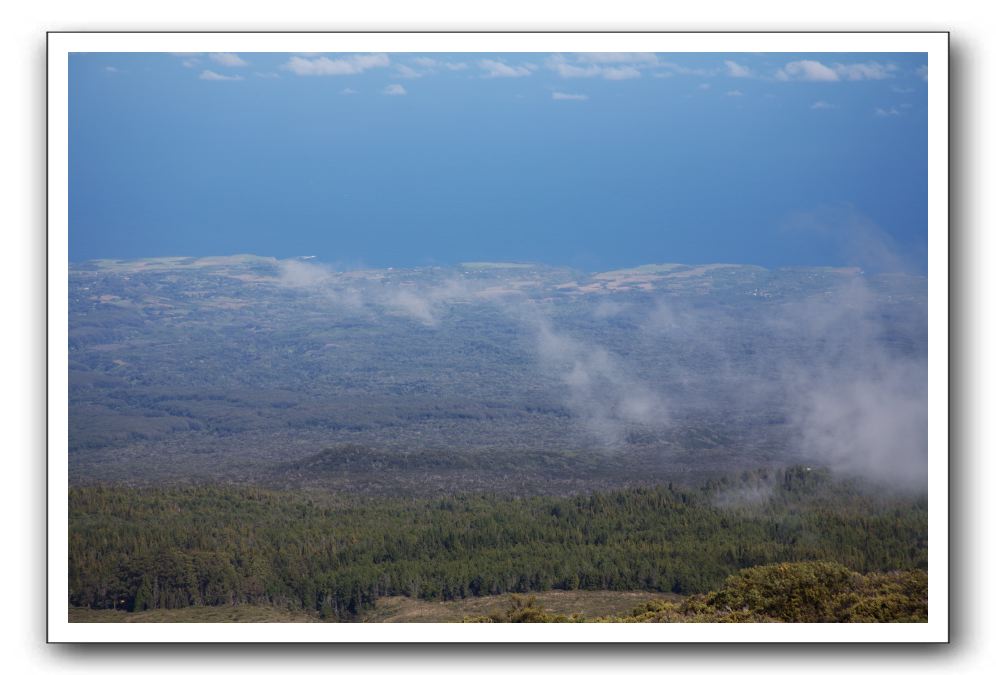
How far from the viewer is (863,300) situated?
23578 mm

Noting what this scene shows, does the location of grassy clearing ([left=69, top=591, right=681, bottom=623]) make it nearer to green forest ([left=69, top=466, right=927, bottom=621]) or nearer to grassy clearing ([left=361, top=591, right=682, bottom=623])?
grassy clearing ([left=361, top=591, right=682, bottom=623])

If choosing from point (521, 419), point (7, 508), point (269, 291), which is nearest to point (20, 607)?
point (7, 508)

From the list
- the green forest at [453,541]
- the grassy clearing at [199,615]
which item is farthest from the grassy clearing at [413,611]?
the green forest at [453,541]

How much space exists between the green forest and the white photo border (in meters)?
0.87

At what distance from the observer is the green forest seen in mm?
12656

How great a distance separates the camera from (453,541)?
49.6 feet

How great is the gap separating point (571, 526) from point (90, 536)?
648 cm

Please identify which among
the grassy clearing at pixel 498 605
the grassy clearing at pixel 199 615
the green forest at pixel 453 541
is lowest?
the grassy clearing at pixel 498 605

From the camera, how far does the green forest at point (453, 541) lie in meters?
12.7

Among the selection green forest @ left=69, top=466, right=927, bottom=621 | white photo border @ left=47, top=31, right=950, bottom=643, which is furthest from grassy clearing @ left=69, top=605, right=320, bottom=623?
white photo border @ left=47, top=31, right=950, bottom=643
